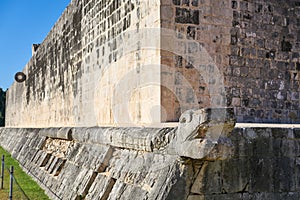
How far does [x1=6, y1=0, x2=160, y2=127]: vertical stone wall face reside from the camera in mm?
6156

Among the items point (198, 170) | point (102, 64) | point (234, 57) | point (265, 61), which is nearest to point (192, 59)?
point (234, 57)

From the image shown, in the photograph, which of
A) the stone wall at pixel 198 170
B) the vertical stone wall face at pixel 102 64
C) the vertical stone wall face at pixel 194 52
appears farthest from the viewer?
the vertical stone wall face at pixel 102 64

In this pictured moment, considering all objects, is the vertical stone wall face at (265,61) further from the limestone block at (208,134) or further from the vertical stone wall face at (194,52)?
the limestone block at (208,134)

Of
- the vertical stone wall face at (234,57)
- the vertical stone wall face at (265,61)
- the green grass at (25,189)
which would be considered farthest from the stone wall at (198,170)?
the vertical stone wall face at (265,61)

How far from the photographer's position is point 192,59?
19.7ft

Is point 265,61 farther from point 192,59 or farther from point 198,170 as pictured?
point 198,170

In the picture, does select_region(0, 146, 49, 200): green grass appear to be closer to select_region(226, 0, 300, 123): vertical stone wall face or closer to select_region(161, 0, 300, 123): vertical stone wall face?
select_region(161, 0, 300, 123): vertical stone wall face

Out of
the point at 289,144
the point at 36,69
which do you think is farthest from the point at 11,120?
the point at 289,144

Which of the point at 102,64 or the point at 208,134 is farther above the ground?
the point at 102,64

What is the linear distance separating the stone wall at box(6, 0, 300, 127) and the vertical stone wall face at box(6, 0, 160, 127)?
0.02 metres

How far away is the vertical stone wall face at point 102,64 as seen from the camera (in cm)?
616

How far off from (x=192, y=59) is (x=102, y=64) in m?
2.56

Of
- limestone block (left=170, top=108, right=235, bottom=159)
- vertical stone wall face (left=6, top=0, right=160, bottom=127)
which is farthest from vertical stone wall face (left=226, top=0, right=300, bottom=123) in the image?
limestone block (left=170, top=108, right=235, bottom=159)

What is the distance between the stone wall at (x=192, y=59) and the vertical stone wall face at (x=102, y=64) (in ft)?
0.06
